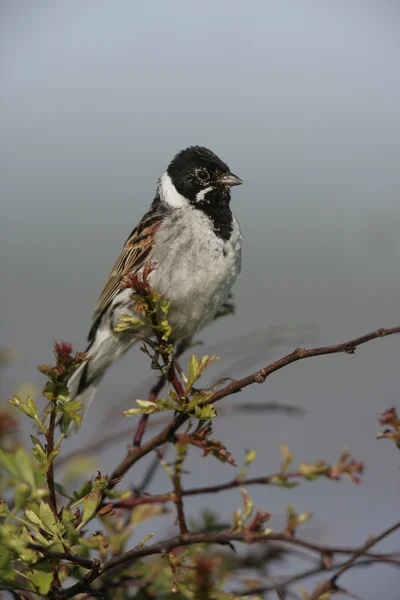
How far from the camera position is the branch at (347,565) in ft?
3.67

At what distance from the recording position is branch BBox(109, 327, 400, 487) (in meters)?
1.29

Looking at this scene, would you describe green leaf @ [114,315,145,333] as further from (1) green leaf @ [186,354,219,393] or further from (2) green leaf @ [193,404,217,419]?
(2) green leaf @ [193,404,217,419]

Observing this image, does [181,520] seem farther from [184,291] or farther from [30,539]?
[184,291]

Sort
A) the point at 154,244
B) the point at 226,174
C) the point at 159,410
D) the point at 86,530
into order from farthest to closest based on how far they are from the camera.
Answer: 1. the point at 226,174
2. the point at 154,244
3. the point at 159,410
4. the point at 86,530

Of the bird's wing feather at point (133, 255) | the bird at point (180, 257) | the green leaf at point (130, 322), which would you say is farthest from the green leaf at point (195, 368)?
the bird's wing feather at point (133, 255)

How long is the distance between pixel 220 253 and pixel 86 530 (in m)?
1.75

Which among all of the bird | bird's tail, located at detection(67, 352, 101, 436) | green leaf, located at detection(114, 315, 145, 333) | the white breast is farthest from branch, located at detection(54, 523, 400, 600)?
bird's tail, located at detection(67, 352, 101, 436)

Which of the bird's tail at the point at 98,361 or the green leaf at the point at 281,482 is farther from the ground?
the bird's tail at the point at 98,361

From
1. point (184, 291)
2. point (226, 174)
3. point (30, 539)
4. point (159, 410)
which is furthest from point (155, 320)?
point (226, 174)

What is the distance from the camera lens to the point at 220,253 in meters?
3.04

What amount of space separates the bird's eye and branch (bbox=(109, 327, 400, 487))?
1.84 m

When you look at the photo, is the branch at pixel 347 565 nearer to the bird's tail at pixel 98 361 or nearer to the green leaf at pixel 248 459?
the green leaf at pixel 248 459

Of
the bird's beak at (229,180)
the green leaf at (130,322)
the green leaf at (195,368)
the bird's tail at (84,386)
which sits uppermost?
the bird's beak at (229,180)

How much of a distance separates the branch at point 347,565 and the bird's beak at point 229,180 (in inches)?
88.4
